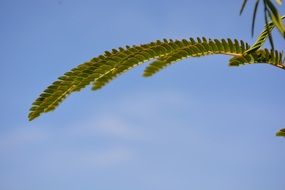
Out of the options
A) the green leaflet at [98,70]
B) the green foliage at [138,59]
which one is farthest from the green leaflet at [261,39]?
the green leaflet at [98,70]

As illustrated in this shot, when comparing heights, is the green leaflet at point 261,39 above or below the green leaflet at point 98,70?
above

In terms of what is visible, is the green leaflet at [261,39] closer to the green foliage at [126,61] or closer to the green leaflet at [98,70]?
the green foliage at [126,61]

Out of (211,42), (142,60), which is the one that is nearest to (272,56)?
(211,42)

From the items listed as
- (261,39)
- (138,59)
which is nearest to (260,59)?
(261,39)

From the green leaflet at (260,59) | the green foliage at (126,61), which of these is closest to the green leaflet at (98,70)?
the green foliage at (126,61)

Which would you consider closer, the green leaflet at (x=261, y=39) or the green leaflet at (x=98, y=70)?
the green leaflet at (x=98, y=70)

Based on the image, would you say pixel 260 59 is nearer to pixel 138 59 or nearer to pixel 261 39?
pixel 261 39

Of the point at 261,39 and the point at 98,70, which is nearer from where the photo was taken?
the point at 98,70

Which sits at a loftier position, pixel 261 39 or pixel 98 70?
pixel 261 39

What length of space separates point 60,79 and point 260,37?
234 centimetres

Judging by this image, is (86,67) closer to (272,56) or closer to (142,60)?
(142,60)

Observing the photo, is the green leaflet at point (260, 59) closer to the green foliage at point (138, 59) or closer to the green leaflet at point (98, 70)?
the green foliage at point (138, 59)

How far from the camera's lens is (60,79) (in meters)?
4.75

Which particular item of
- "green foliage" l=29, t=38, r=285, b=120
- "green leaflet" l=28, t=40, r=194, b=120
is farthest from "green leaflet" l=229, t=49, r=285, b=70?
"green leaflet" l=28, t=40, r=194, b=120
